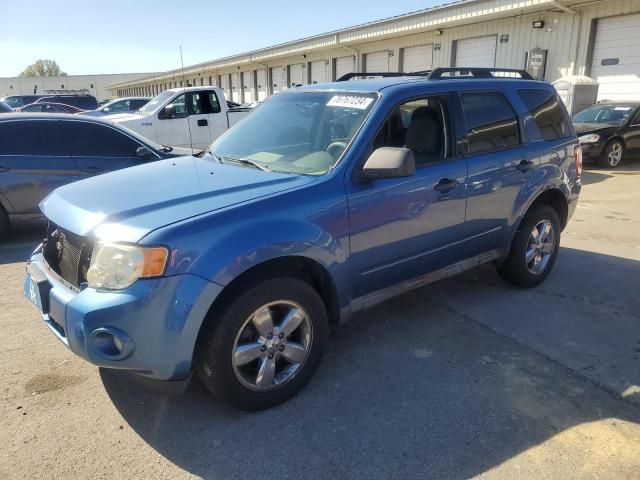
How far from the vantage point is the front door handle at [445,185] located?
3.57m

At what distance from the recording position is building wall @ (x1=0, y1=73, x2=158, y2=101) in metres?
68.2

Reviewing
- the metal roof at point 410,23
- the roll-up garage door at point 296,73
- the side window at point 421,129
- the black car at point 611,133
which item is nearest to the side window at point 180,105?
the metal roof at point 410,23

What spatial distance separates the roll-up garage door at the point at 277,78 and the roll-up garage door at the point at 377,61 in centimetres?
772

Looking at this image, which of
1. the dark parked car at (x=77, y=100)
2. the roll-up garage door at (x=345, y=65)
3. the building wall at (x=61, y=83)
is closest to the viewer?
the roll-up garage door at (x=345, y=65)

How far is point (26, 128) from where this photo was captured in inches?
247

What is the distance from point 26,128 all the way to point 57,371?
4143mm

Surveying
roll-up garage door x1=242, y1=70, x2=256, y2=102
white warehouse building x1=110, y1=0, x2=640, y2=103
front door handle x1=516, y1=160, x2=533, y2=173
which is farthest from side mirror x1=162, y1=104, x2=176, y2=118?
roll-up garage door x1=242, y1=70, x2=256, y2=102

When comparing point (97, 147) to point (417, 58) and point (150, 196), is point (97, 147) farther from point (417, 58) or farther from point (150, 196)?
point (417, 58)

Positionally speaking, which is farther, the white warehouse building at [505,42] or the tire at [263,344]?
the white warehouse building at [505,42]

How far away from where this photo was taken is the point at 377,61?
68.9 ft

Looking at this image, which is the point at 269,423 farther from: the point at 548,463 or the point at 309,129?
the point at 309,129

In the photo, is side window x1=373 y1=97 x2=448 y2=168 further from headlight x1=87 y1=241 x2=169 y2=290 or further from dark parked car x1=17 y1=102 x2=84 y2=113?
dark parked car x1=17 y1=102 x2=84 y2=113

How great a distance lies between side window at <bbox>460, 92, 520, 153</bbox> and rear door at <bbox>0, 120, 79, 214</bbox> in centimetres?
493

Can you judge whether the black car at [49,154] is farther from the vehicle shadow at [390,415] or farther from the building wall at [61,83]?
the building wall at [61,83]
